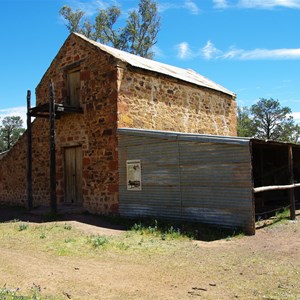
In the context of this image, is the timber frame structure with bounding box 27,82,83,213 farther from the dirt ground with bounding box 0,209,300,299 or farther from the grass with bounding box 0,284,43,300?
the grass with bounding box 0,284,43,300

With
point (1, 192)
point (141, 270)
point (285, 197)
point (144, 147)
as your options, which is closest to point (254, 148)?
point (285, 197)

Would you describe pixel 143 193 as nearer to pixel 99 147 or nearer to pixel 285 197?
pixel 99 147

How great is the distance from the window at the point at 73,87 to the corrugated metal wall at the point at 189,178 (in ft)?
10.1

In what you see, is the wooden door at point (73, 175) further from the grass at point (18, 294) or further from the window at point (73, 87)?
the grass at point (18, 294)

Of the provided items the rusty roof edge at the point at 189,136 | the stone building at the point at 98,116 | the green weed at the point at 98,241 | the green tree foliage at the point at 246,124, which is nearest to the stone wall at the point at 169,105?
the stone building at the point at 98,116

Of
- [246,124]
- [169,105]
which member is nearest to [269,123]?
[246,124]

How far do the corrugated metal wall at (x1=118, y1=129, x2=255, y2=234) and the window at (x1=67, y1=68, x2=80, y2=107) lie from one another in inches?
121

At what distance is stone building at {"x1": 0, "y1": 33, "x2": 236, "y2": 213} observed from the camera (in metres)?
11.5

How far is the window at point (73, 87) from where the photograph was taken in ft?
43.4

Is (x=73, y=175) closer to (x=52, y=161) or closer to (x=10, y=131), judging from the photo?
(x=52, y=161)

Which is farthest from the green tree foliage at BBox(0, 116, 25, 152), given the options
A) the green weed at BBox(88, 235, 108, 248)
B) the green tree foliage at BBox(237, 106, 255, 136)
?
the green weed at BBox(88, 235, 108, 248)

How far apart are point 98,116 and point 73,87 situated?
2283mm

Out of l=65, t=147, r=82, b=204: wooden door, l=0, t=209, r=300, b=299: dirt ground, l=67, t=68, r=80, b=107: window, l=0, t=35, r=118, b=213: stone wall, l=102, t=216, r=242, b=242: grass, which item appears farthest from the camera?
l=67, t=68, r=80, b=107: window

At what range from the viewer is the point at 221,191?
9078 millimetres
